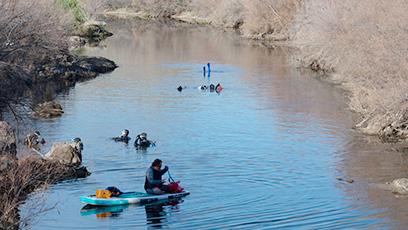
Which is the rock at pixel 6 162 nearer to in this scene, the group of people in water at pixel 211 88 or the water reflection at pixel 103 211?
the water reflection at pixel 103 211

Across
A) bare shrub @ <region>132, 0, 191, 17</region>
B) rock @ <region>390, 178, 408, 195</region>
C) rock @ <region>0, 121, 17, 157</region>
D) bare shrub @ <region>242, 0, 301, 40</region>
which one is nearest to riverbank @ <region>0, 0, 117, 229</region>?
rock @ <region>0, 121, 17, 157</region>

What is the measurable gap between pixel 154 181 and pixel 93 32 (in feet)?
222

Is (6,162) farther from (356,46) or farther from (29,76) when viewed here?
(29,76)

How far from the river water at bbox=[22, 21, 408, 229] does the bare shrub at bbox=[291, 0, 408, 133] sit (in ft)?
6.44

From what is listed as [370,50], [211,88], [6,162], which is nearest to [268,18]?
[211,88]

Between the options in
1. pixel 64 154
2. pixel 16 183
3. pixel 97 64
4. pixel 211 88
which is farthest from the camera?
pixel 97 64

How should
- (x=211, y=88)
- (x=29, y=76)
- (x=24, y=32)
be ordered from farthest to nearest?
(x=29, y=76) < (x=211, y=88) < (x=24, y=32)

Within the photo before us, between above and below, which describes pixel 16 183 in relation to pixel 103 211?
above

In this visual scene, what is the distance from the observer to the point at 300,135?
139 ft

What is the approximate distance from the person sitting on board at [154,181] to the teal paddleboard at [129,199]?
0.24m

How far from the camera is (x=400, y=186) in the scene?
31656mm

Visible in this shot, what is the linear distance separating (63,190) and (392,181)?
1281 centimetres

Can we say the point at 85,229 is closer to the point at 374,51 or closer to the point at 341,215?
the point at 341,215

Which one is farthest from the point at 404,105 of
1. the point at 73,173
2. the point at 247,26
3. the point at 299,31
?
the point at 247,26
